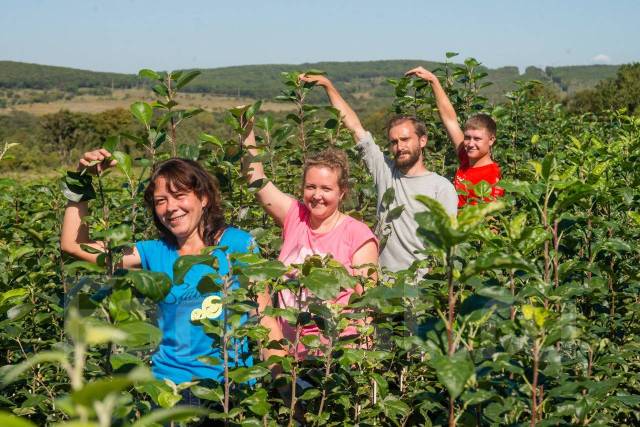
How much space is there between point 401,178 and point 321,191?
92 centimetres

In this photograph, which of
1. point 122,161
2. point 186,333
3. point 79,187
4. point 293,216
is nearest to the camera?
point 122,161

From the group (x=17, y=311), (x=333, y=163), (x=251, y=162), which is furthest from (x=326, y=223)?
(x=17, y=311)

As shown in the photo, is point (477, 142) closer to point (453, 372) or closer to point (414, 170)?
point (414, 170)

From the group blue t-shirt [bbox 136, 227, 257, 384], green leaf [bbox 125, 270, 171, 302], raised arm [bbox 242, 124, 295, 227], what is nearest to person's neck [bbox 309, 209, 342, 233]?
raised arm [bbox 242, 124, 295, 227]

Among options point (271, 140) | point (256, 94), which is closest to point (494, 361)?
point (271, 140)

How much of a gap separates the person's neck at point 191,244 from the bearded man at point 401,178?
106cm

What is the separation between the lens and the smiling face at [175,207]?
2.60 metres

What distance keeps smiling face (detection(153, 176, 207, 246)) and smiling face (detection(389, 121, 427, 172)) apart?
1.49m

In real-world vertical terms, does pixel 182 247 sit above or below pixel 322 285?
below

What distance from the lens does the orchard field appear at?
1.49m

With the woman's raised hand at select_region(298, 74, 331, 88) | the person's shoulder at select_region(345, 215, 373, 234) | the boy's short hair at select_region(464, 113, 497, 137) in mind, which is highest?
the woman's raised hand at select_region(298, 74, 331, 88)

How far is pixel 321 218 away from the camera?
311cm

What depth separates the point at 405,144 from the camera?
12.4 ft

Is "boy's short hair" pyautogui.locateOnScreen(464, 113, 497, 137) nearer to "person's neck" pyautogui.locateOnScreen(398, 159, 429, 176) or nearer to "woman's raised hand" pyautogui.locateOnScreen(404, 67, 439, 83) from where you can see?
"woman's raised hand" pyautogui.locateOnScreen(404, 67, 439, 83)
